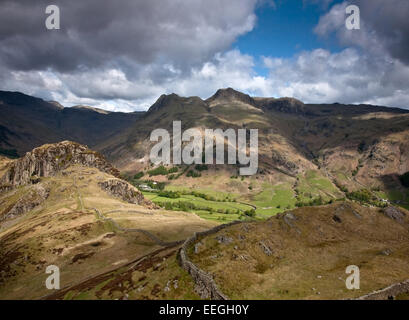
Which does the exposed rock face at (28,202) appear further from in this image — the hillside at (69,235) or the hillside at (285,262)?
the hillside at (285,262)

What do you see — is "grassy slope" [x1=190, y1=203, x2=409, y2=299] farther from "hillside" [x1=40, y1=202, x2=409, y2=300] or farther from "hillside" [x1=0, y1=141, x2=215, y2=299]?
"hillside" [x1=0, y1=141, x2=215, y2=299]

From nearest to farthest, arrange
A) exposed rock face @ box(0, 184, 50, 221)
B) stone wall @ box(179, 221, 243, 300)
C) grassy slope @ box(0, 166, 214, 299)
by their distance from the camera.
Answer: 1. stone wall @ box(179, 221, 243, 300)
2. grassy slope @ box(0, 166, 214, 299)
3. exposed rock face @ box(0, 184, 50, 221)

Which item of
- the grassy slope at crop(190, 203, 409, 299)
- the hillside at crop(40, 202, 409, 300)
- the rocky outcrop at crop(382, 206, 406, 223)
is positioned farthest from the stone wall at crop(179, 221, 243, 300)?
the rocky outcrop at crop(382, 206, 406, 223)

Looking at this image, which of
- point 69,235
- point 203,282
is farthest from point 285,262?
point 69,235

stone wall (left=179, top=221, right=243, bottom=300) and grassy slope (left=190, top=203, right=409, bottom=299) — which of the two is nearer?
stone wall (left=179, top=221, right=243, bottom=300)

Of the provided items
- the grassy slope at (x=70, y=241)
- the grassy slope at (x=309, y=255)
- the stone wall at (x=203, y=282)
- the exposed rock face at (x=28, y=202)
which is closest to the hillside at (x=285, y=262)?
the grassy slope at (x=309, y=255)

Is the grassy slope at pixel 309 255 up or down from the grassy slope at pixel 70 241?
up

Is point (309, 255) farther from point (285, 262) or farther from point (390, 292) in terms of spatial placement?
point (390, 292)
